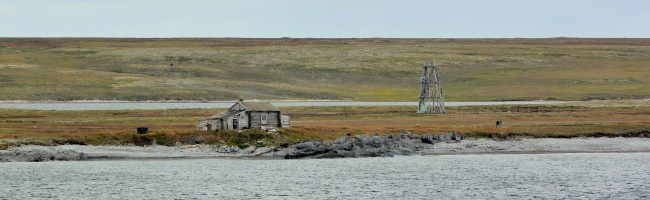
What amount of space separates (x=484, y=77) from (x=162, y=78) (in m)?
52.9

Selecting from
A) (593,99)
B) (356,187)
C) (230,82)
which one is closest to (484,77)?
(593,99)

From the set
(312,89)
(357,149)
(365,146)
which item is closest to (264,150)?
(357,149)

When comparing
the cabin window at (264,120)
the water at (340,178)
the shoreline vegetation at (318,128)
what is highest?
the cabin window at (264,120)

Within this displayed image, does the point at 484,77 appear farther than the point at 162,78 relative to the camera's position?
Yes

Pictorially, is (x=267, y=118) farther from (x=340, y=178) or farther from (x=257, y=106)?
(x=340, y=178)

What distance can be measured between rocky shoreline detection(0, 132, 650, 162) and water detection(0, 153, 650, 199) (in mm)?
1439

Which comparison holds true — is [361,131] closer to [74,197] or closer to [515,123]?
[515,123]

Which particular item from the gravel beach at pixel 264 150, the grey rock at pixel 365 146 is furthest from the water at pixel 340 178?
the grey rock at pixel 365 146

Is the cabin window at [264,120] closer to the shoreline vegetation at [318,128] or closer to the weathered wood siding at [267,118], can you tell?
the weathered wood siding at [267,118]

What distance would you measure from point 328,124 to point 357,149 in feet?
54.0

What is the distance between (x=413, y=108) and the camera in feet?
385

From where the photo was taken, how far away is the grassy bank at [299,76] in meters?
149

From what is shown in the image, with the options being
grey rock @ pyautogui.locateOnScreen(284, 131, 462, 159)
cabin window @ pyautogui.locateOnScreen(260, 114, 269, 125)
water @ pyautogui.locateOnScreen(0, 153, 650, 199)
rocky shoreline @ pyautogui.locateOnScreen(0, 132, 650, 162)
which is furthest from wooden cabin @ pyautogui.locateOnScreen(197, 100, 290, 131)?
water @ pyautogui.locateOnScreen(0, 153, 650, 199)

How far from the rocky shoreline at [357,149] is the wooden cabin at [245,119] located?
20.3 ft
